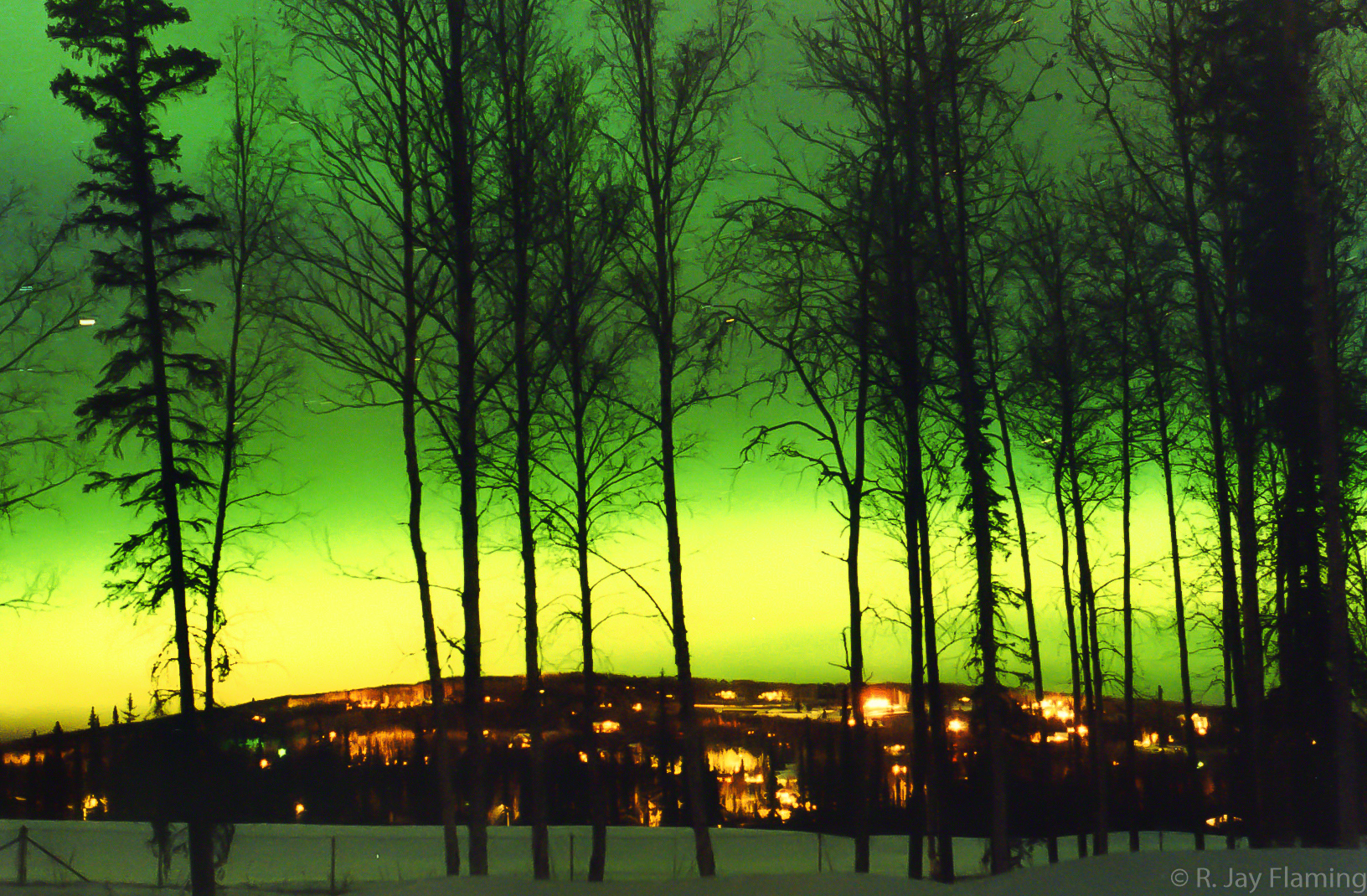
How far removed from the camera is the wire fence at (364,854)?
10102 millimetres

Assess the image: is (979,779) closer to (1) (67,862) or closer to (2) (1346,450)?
(2) (1346,450)

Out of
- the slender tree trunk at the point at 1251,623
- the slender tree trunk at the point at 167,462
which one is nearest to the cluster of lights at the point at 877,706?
the slender tree trunk at the point at 1251,623

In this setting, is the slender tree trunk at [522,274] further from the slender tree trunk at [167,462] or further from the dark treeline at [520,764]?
the slender tree trunk at [167,462]

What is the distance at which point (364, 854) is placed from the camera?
10.8 metres

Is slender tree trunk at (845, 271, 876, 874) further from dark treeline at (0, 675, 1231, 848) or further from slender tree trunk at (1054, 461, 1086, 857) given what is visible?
slender tree trunk at (1054, 461, 1086, 857)

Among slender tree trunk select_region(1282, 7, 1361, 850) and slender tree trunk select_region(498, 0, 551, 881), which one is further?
slender tree trunk select_region(498, 0, 551, 881)

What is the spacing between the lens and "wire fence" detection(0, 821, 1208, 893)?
10102 mm

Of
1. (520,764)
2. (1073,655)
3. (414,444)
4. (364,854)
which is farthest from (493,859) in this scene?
(1073,655)

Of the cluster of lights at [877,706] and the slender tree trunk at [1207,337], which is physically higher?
the slender tree trunk at [1207,337]

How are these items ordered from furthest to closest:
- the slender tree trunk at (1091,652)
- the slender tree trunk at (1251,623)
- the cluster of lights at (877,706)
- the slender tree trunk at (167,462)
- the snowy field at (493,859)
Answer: the slender tree trunk at (1091,652) < the cluster of lights at (877,706) < the slender tree trunk at (1251,623) < the slender tree trunk at (167,462) < the snowy field at (493,859)

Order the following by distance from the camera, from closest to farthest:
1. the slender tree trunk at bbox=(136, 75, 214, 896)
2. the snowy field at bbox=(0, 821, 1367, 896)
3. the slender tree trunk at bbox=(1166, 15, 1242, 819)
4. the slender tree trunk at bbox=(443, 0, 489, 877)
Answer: the snowy field at bbox=(0, 821, 1367, 896), the slender tree trunk at bbox=(443, 0, 489, 877), the slender tree trunk at bbox=(136, 75, 214, 896), the slender tree trunk at bbox=(1166, 15, 1242, 819)

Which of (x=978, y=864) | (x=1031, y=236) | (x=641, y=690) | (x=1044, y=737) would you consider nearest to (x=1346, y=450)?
(x=1031, y=236)

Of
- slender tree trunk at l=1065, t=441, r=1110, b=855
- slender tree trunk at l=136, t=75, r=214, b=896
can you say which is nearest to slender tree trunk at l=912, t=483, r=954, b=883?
slender tree trunk at l=1065, t=441, r=1110, b=855

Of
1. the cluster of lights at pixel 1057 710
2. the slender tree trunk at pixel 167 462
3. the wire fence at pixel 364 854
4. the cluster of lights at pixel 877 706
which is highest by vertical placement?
the slender tree trunk at pixel 167 462
